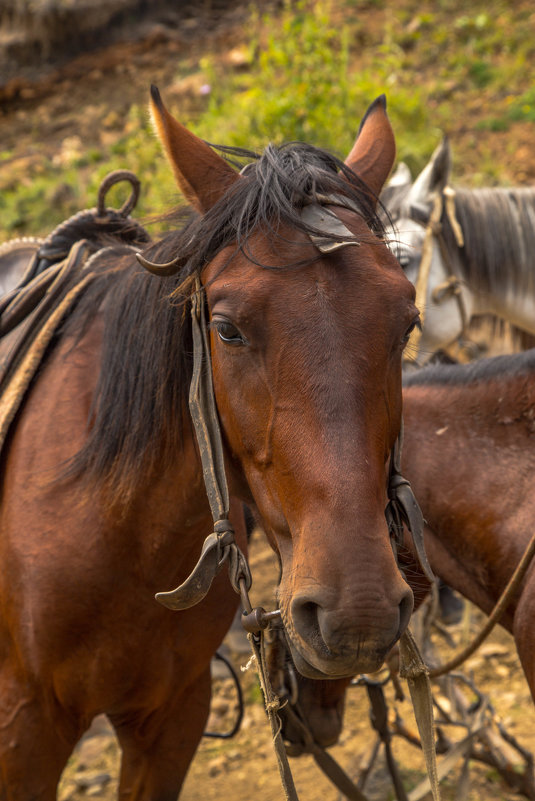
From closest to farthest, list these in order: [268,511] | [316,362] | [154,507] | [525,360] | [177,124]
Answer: [316,362] → [268,511] → [177,124] → [154,507] → [525,360]

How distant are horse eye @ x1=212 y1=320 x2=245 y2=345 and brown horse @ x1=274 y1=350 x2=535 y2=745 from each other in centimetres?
94

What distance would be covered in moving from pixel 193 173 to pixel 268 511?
0.75 meters

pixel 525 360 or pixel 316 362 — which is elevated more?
pixel 316 362

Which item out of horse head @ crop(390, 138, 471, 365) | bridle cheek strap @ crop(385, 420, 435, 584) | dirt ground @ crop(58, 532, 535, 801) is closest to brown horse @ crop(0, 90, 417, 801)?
bridle cheek strap @ crop(385, 420, 435, 584)

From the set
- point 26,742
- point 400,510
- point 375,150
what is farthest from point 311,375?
point 26,742

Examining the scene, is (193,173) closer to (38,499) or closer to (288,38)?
(38,499)

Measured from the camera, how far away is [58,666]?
83.7 inches

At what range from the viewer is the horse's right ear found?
1788mm

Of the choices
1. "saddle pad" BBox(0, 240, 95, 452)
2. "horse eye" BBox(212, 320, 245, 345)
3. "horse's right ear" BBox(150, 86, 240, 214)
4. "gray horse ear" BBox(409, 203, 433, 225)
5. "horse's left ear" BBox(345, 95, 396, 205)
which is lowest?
"gray horse ear" BBox(409, 203, 433, 225)

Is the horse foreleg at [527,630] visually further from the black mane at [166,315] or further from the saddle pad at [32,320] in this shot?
the saddle pad at [32,320]

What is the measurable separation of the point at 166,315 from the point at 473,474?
1.04 m

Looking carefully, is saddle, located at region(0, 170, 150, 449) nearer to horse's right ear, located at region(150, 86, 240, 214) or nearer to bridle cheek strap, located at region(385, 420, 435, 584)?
horse's right ear, located at region(150, 86, 240, 214)

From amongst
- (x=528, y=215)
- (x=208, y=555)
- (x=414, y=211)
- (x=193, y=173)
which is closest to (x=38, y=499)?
(x=208, y=555)

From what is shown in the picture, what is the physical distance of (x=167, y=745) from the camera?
2.54 metres
